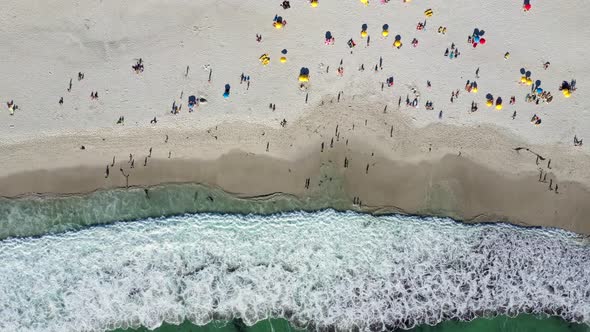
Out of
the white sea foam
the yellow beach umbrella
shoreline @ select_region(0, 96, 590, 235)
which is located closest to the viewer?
the white sea foam

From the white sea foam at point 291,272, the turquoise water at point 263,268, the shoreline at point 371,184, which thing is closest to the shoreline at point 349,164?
the shoreline at point 371,184

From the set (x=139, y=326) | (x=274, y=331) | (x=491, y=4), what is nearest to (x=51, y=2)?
(x=139, y=326)

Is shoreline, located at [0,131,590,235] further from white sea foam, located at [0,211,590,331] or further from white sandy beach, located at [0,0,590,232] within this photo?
white sea foam, located at [0,211,590,331]

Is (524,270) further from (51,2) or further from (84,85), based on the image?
(51,2)

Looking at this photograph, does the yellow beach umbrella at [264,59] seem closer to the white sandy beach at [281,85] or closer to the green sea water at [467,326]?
the white sandy beach at [281,85]

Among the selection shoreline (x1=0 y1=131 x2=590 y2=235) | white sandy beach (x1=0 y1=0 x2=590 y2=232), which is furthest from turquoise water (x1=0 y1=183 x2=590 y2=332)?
white sandy beach (x1=0 y1=0 x2=590 y2=232)

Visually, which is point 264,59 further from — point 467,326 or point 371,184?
point 467,326
